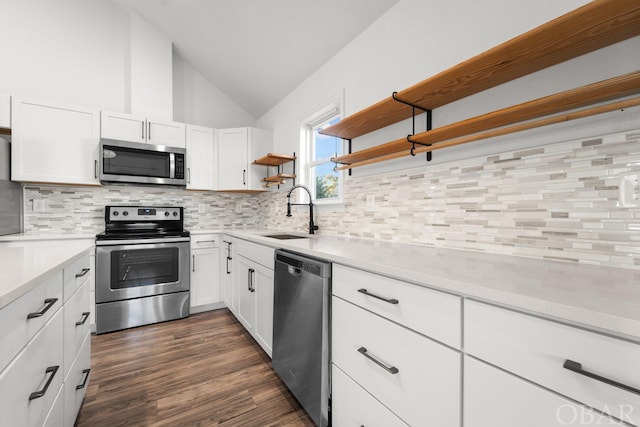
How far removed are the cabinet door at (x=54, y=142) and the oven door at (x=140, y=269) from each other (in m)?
0.80

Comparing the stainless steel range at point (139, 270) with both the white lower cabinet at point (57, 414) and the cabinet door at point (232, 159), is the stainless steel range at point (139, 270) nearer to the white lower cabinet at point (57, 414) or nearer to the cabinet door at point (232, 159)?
the cabinet door at point (232, 159)

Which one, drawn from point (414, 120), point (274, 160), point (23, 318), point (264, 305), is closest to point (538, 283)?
point (414, 120)

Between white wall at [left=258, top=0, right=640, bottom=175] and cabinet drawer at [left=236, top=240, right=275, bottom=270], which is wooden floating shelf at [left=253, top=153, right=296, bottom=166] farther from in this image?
cabinet drawer at [left=236, top=240, right=275, bottom=270]

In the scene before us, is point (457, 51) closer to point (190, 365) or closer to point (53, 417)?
point (53, 417)

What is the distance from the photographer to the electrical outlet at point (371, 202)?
77.0 inches

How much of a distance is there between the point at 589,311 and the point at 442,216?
3.32ft

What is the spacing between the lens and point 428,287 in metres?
0.85

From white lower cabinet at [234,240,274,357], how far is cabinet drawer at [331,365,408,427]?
750mm

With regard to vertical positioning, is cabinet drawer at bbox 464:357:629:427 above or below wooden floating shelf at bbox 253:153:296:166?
below

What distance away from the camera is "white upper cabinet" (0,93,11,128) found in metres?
2.33

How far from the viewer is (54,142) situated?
2.53 m

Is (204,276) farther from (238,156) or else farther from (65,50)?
(65,50)

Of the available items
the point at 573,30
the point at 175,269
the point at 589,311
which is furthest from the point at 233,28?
the point at 589,311

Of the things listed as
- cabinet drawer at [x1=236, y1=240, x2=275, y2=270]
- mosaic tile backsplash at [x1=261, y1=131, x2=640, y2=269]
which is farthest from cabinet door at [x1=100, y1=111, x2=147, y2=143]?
mosaic tile backsplash at [x1=261, y1=131, x2=640, y2=269]
